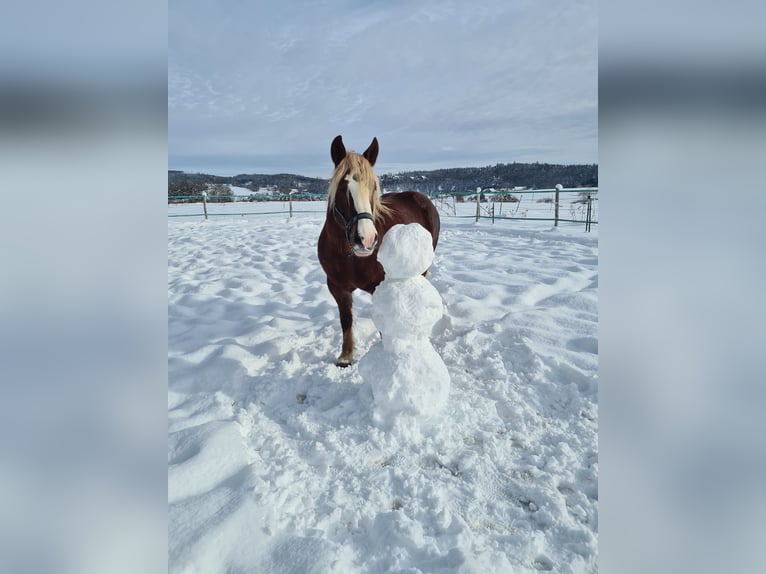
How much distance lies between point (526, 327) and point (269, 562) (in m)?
2.14

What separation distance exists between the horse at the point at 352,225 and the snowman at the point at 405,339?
160 millimetres

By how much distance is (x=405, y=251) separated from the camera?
1719mm

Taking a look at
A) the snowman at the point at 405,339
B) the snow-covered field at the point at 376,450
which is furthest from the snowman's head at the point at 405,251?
the snow-covered field at the point at 376,450

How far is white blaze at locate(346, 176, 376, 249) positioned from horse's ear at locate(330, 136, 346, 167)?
28 cm

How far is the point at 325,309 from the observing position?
10.8 feet

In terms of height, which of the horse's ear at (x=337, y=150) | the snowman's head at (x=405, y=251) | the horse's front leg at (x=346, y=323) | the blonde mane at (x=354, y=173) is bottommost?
the horse's front leg at (x=346, y=323)

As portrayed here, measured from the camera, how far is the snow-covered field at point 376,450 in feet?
3.46

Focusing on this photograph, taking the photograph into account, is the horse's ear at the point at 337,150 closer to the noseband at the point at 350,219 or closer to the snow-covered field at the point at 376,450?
the noseband at the point at 350,219

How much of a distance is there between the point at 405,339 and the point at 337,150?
3.73 ft

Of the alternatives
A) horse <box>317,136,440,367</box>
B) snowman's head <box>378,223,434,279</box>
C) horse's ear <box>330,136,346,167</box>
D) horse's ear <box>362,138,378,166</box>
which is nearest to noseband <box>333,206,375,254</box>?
horse <box>317,136,440,367</box>

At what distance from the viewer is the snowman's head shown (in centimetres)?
172

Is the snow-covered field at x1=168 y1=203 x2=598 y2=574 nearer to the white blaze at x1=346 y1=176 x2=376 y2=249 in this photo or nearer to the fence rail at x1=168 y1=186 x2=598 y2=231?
the white blaze at x1=346 y1=176 x2=376 y2=249
